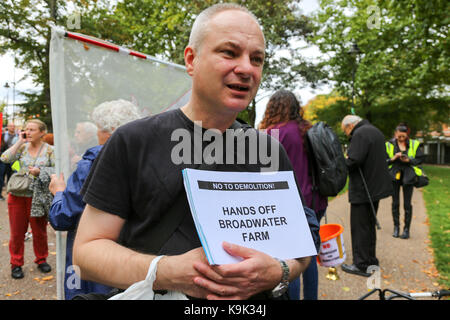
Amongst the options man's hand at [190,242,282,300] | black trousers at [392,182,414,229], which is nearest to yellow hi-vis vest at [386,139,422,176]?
black trousers at [392,182,414,229]

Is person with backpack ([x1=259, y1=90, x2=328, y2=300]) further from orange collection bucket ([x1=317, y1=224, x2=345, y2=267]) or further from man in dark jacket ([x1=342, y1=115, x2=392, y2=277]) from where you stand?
man in dark jacket ([x1=342, y1=115, x2=392, y2=277])

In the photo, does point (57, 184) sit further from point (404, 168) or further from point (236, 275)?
point (404, 168)

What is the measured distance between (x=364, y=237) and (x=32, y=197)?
4.68 m

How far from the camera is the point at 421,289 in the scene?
424 centimetres

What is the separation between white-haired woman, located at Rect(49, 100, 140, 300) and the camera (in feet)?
7.36

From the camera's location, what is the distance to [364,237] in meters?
4.68

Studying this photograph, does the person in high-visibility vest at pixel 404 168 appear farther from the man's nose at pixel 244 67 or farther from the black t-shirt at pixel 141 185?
the black t-shirt at pixel 141 185

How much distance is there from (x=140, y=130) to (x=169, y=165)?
17 centimetres

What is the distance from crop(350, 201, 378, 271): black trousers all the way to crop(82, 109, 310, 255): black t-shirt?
13.4 ft

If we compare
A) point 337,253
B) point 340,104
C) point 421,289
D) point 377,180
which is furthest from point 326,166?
point 340,104

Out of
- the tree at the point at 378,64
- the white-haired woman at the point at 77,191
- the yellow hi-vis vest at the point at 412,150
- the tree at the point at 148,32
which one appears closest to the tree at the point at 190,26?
the tree at the point at 148,32

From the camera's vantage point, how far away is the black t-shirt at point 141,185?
Result: 112cm

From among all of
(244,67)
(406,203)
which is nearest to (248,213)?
(244,67)

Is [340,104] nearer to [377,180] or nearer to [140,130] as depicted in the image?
[377,180]
